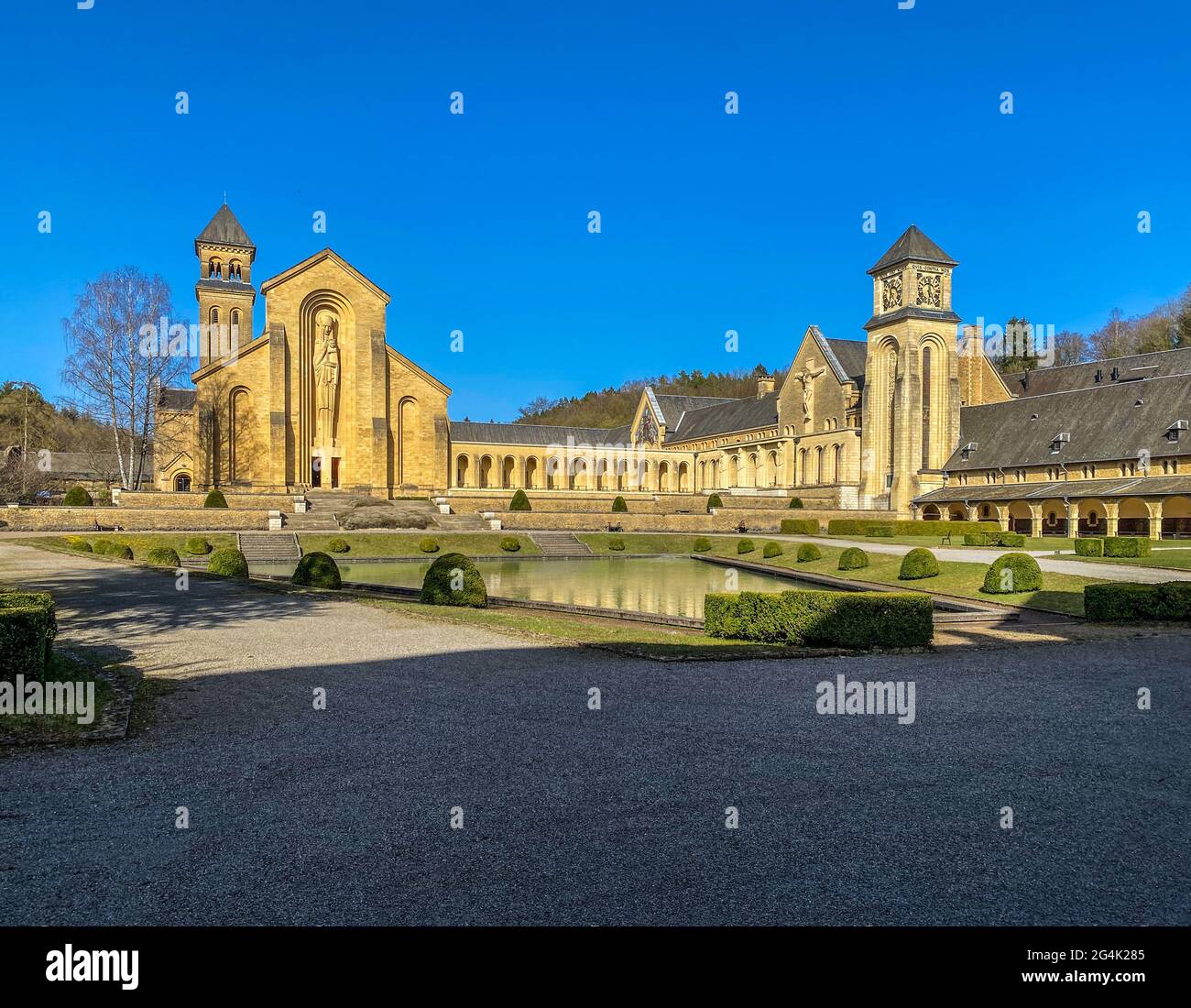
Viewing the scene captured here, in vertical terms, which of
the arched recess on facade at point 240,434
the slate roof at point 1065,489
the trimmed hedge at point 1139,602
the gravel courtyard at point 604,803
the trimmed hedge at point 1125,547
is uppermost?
the arched recess on facade at point 240,434

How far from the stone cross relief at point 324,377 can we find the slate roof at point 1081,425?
38.7 metres

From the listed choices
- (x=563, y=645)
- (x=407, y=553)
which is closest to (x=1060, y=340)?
(x=407, y=553)

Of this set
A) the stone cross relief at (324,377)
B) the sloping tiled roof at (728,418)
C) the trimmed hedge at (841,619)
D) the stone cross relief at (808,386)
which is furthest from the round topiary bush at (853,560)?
the sloping tiled roof at (728,418)

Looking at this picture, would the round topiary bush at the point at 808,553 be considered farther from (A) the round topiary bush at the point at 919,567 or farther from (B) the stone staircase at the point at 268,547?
(B) the stone staircase at the point at 268,547

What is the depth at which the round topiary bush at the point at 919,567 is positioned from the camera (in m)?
24.9

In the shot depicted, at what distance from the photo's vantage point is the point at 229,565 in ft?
72.7

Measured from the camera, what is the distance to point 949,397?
55.2 m

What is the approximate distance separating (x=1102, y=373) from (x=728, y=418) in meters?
29.9

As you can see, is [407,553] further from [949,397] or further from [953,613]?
[949,397]

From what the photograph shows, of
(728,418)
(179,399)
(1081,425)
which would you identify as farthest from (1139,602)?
(179,399)

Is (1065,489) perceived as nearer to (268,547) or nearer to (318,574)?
(318,574)
